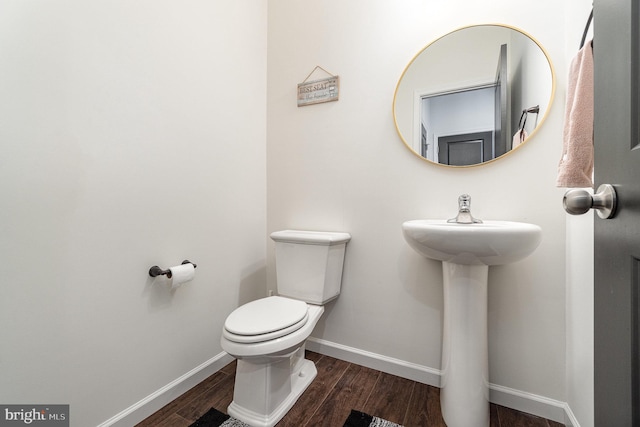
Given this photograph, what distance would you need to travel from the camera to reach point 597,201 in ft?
1.50

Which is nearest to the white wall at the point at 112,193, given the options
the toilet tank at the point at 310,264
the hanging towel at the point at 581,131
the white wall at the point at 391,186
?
the toilet tank at the point at 310,264

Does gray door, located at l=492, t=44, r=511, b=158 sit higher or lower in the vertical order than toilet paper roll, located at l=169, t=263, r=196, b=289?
higher

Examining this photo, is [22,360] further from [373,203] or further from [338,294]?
[373,203]

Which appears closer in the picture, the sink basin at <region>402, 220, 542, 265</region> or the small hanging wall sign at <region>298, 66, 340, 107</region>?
the sink basin at <region>402, 220, 542, 265</region>

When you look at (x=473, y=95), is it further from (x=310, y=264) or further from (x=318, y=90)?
(x=310, y=264)

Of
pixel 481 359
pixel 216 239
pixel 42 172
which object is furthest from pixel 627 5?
pixel 216 239

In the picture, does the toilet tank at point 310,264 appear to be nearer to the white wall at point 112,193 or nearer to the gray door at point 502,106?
the white wall at point 112,193

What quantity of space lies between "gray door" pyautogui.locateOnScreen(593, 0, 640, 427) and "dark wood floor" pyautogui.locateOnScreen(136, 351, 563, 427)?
0.94 m

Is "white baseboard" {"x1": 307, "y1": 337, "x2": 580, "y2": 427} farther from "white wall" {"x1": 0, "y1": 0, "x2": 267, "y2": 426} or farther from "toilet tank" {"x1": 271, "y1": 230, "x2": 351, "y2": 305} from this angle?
"white wall" {"x1": 0, "y1": 0, "x2": 267, "y2": 426}

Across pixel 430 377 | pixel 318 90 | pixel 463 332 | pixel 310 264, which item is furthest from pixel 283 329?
pixel 318 90

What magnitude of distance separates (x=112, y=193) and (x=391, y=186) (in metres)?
1.31

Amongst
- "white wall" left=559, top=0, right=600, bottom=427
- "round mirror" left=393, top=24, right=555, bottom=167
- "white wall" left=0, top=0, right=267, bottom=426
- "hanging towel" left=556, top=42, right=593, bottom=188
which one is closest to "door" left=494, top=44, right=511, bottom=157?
"round mirror" left=393, top=24, right=555, bottom=167

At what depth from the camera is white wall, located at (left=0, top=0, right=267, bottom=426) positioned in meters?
0.89

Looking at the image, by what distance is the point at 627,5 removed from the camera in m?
0.41
